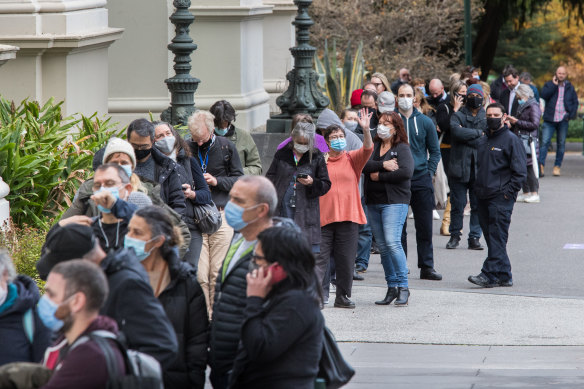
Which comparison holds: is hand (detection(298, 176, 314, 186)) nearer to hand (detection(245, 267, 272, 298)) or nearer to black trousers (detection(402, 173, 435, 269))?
black trousers (detection(402, 173, 435, 269))

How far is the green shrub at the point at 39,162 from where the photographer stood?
9719 millimetres

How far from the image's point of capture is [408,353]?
871 centimetres

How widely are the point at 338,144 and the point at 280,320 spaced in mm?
5218

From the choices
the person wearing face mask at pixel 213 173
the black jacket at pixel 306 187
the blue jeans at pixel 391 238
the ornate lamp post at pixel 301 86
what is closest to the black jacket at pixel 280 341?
the person wearing face mask at pixel 213 173

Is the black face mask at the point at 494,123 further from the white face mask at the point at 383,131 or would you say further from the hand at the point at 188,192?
the hand at the point at 188,192

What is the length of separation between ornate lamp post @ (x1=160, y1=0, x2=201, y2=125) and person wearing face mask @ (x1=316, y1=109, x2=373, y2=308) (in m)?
1.96

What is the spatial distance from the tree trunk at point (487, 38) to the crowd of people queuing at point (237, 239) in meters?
17.9

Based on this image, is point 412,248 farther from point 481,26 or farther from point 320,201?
point 481,26

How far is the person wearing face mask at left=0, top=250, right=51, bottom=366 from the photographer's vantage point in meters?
4.84

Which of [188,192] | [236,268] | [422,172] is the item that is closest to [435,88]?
[422,172]

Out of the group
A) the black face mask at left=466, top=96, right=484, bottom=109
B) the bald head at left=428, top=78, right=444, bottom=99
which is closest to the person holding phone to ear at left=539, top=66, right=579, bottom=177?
the bald head at left=428, top=78, right=444, bottom=99

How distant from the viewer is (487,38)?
32469 mm

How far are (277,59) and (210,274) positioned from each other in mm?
11770

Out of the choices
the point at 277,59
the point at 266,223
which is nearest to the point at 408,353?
the point at 266,223
